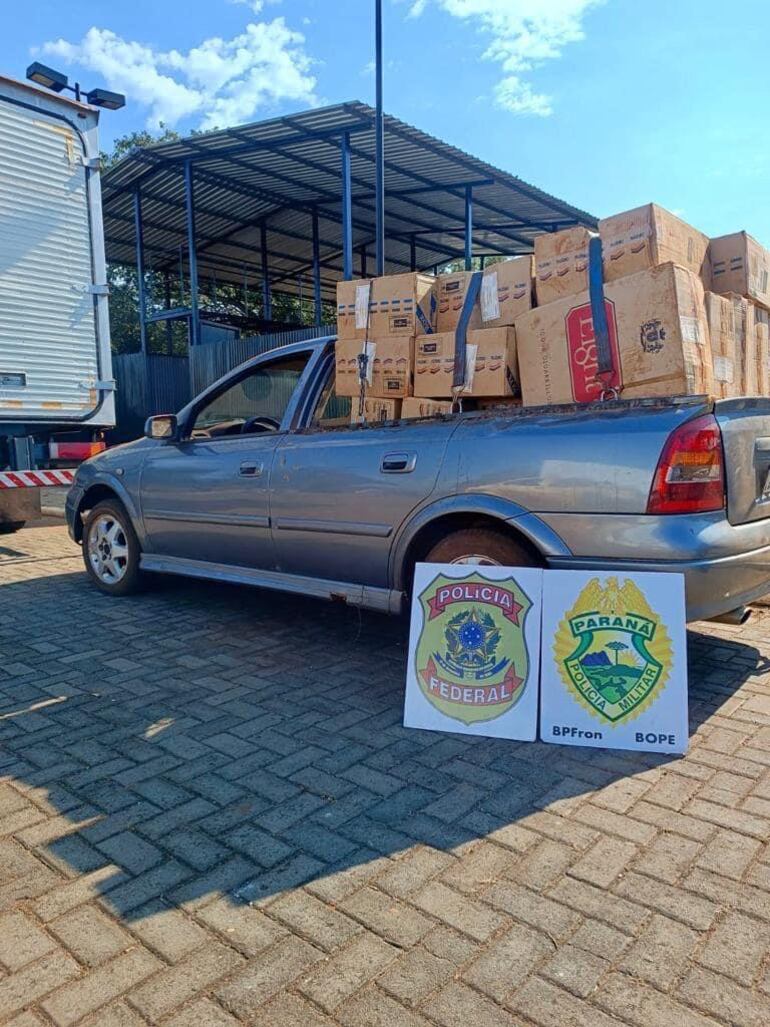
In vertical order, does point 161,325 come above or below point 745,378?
above

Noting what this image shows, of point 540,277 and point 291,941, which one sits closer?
point 291,941

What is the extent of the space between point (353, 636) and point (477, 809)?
7.12 ft

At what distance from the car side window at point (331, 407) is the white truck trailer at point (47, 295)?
454 centimetres

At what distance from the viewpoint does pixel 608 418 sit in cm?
325

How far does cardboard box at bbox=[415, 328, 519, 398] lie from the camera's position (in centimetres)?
395

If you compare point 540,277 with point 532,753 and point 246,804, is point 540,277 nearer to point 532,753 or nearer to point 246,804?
point 532,753

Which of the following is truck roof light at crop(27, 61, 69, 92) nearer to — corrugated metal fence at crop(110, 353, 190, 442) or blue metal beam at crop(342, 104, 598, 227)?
blue metal beam at crop(342, 104, 598, 227)

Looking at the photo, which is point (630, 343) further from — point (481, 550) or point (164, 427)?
point (164, 427)

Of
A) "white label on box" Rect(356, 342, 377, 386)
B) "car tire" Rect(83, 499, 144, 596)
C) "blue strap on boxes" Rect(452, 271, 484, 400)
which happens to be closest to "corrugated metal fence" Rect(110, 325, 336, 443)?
"car tire" Rect(83, 499, 144, 596)

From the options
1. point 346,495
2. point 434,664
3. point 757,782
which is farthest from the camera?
point 346,495

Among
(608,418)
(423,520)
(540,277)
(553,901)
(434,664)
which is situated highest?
(540,277)

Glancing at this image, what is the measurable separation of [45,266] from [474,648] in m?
6.75

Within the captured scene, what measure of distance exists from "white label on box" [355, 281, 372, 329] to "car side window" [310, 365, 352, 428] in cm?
41

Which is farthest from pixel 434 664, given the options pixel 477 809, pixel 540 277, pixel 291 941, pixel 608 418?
pixel 540 277
